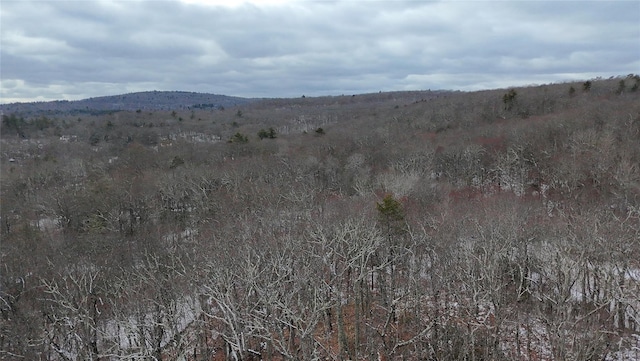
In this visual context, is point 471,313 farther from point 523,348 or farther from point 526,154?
point 526,154

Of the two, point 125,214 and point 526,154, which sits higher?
point 526,154

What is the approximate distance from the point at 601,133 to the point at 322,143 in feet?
109

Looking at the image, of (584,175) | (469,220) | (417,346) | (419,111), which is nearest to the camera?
(417,346)

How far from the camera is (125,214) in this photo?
41312 mm

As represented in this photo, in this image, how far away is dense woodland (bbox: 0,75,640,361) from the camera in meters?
18.2

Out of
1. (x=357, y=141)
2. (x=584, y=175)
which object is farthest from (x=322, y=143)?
(x=584, y=175)

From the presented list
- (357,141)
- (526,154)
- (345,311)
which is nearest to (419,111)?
(357,141)

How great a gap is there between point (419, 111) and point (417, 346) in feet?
248

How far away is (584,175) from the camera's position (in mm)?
34125

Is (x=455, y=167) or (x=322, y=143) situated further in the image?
(x=322, y=143)

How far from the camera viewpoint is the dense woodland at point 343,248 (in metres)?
18.2

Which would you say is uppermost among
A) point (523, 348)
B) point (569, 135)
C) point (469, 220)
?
point (569, 135)

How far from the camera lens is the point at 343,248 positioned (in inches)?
853

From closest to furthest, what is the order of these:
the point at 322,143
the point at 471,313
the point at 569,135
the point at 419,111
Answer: the point at 471,313, the point at 569,135, the point at 322,143, the point at 419,111
